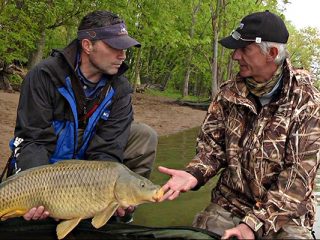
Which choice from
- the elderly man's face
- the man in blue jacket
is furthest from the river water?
the elderly man's face

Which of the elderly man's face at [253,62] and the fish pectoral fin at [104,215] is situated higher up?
the elderly man's face at [253,62]

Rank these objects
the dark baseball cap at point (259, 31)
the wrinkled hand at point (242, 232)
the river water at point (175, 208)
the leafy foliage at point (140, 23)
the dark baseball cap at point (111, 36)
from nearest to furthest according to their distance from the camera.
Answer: the wrinkled hand at point (242, 232) < the dark baseball cap at point (259, 31) < the dark baseball cap at point (111, 36) < the river water at point (175, 208) < the leafy foliage at point (140, 23)

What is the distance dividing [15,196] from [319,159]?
1.95m

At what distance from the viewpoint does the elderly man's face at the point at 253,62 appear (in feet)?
10.3

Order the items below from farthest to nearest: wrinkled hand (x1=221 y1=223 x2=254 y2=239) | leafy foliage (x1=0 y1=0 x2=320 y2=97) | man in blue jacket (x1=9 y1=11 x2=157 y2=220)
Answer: leafy foliage (x1=0 y1=0 x2=320 y2=97), man in blue jacket (x1=9 y1=11 x2=157 y2=220), wrinkled hand (x1=221 y1=223 x2=254 y2=239)

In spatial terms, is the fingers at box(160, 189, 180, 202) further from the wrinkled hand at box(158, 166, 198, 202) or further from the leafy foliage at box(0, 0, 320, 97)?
the leafy foliage at box(0, 0, 320, 97)

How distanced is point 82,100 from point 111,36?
57cm

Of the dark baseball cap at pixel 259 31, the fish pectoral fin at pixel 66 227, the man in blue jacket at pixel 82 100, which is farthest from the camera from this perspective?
the man in blue jacket at pixel 82 100

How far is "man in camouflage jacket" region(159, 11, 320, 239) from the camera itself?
9.61 ft

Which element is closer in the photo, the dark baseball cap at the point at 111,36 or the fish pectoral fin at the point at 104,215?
the fish pectoral fin at the point at 104,215

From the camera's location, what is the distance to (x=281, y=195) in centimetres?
291

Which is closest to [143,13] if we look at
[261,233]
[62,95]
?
[62,95]

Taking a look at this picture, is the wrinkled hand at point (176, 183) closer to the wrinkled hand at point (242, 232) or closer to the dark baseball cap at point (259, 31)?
the wrinkled hand at point (242, 232)

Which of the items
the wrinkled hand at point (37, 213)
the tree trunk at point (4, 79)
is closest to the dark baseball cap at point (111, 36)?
the wrinkled hand at point (37, 213)
